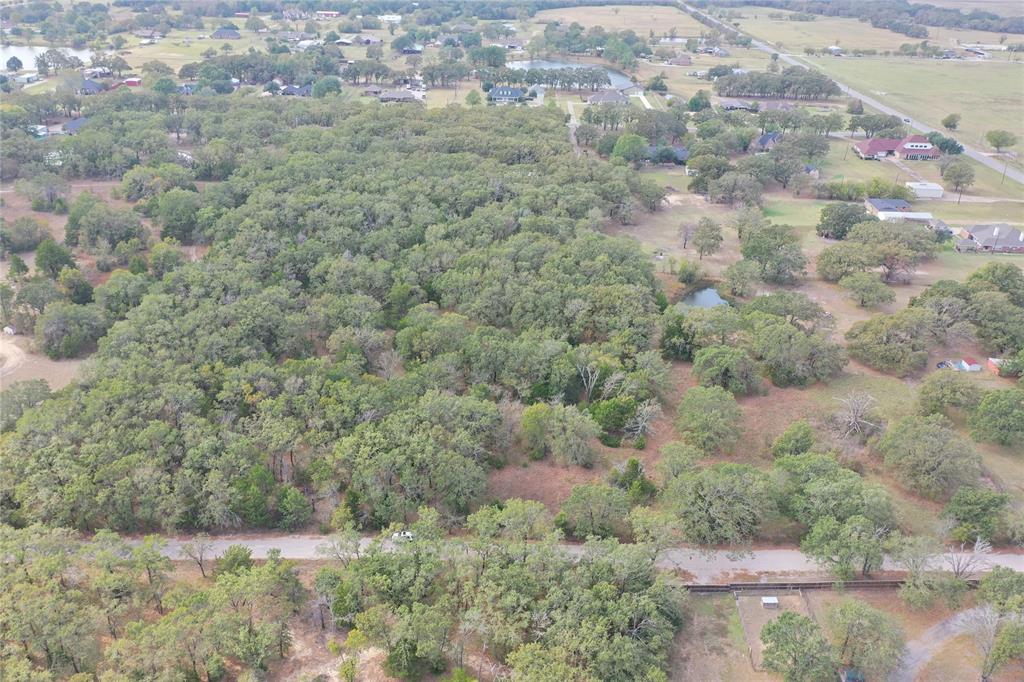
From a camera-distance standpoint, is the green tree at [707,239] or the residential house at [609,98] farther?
the residential house at [609,98]

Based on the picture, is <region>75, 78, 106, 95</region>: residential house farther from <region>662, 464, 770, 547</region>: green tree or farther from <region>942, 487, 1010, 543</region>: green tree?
<region>942, 487, 1010, 543</region>: green tree

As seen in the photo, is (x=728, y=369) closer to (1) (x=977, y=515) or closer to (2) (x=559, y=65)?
(1) (x=977, y=515)

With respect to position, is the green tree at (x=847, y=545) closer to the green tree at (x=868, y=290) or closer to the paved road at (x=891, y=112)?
the green tree at (x=868, y=290)

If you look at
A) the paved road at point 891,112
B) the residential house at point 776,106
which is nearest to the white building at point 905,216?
the paved road at point 891,112

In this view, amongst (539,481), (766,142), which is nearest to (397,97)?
(766,142)

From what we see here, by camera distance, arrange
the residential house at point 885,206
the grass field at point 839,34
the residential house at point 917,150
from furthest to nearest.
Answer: the grass field at point 839,34 < the residential house at point 917,150 < the residential house at point 885,206

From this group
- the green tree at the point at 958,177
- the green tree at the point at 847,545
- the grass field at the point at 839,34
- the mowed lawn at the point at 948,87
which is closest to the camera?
the green tree at the point at 847,545
